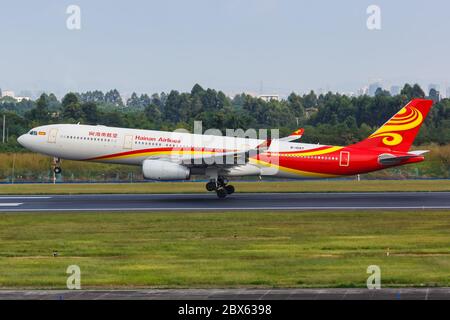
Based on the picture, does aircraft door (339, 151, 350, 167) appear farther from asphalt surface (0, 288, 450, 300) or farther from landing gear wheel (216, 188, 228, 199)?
asphalt surface (0, 288, 450, 300)

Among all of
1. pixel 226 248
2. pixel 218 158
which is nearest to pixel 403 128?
pixel 218 158

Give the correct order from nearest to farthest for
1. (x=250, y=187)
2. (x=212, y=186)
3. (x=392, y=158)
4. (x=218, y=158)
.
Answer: (x=218, y=158) → (x=392, y=158) → (x=212, y=186) → (x=250, y=187)

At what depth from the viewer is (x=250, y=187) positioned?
58500mm

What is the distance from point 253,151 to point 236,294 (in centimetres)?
2986

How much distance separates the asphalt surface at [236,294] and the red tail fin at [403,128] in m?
31.0

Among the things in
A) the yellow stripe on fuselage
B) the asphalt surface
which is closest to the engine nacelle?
the yellow stripe on fuselage

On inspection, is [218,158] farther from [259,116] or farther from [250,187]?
[259,116]

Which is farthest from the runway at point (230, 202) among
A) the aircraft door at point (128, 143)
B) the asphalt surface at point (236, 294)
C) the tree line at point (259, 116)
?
the tree line at point (259, 116)

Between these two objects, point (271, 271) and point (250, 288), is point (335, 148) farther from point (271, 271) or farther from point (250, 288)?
point (250, 288)

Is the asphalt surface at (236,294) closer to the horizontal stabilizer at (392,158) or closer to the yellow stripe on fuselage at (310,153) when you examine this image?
the horizontal stabilizer at (392,158)

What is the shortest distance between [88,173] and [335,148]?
91.0 feet
